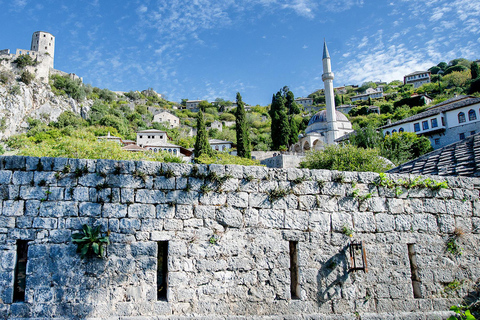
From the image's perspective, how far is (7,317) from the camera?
17.8 ft

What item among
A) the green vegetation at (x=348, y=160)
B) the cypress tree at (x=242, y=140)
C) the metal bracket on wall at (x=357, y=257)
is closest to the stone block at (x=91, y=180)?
the metal bracket on wall at (x=357, y=257)

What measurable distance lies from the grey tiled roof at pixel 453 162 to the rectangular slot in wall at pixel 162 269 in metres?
7.72

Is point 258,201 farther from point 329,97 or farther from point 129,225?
point 329,97

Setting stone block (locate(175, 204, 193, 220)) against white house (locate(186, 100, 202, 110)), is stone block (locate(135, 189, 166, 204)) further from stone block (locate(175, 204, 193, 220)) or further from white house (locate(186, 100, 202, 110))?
white house (locate(186, 100, 202, 110))

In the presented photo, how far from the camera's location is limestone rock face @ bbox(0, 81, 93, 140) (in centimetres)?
7232

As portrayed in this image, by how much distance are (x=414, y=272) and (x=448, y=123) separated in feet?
170

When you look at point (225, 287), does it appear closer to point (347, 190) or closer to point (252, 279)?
point (252, 279)

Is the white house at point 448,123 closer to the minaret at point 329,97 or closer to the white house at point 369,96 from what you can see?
the minaret at point 329,97

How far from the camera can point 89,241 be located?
18.8 ft

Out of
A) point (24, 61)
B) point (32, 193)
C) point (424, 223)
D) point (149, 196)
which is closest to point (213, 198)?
point (149, 196)

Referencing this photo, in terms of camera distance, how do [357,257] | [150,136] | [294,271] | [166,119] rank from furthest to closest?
[166,119], [150,136], [357,257], [294,271]

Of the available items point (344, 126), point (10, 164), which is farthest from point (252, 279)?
point (344, 126)

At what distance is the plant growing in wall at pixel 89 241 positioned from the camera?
5695 mm

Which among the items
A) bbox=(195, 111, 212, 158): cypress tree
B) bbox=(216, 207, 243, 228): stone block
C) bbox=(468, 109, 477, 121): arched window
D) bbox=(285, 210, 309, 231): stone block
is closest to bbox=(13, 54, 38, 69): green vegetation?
bbox=(195, 111, 212, 158): cypress tree
